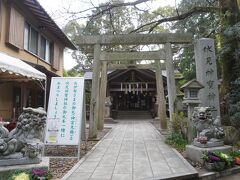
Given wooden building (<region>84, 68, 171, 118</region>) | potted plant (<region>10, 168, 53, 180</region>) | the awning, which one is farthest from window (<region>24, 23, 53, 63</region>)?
potted plant (<region>10, 168, 53, 180</region>)

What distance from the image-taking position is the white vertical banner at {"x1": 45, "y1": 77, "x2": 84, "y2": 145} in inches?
305

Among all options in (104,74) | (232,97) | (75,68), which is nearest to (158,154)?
(232,97)

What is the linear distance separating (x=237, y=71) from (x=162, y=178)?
312 inches

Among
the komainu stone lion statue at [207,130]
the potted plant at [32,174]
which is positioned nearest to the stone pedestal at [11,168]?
the potted plant at [32,174]

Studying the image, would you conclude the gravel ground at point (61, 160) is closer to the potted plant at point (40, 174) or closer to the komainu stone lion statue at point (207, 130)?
the potted plant at point (40, 174)

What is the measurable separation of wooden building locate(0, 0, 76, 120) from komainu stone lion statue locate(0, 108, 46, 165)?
2788 millimetres

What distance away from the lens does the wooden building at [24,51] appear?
10523mm

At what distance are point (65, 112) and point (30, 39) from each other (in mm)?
7790

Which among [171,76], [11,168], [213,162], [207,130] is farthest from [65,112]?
[171,76]

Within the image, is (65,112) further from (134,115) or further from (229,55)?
(134,115)

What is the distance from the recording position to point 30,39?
14.5 metres

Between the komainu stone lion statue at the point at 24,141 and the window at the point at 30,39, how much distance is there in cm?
921

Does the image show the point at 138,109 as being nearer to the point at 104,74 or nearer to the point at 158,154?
the point at 104,74

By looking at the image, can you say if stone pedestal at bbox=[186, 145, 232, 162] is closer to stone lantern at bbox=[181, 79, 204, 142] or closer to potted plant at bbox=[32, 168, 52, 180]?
stone lantern at bbox=[181, 79, 204, 142]
